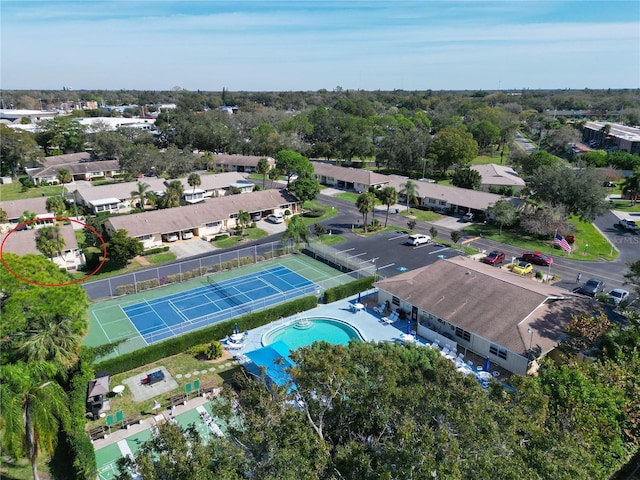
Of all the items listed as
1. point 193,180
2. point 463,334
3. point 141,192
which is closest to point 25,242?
point 141,192

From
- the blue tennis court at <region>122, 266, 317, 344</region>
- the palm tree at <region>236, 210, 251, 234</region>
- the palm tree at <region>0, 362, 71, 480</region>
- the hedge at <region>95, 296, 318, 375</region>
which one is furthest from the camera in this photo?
the palm tree at <region>236, 210, 251, 234</region>

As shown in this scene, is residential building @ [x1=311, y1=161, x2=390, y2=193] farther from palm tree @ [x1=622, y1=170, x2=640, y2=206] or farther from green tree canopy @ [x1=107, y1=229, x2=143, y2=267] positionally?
green tree canopy @ [x1=107, y1=229, x2=143, y2=267]

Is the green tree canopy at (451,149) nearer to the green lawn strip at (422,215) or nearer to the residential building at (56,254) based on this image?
the green lawn strip at (422,215)

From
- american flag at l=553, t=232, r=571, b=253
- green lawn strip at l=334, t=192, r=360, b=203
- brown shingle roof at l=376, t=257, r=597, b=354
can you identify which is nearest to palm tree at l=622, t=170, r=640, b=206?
american flag at l=553, t=232, r=571, b=253

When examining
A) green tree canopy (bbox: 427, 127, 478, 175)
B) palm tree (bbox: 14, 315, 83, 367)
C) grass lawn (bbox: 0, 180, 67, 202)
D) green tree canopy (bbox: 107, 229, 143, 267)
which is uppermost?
green tree canopy (bbox: 427, 127, 478, 175)

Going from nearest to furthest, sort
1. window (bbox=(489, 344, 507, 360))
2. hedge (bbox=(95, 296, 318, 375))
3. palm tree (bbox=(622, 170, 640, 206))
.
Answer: hedge (bbox=(95, 296, 318, 375)) < window (bbox=(489, 344, 507, 360)) < palm tree (bbox=(622, 170, 640, 206))

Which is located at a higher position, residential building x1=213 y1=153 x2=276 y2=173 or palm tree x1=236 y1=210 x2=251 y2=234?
residential building x1=213 y1=153 x2=276 y2=173

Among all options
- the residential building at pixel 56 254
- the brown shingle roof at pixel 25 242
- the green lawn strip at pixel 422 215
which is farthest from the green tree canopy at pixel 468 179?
the brown shingle roof at pixel 25 242
